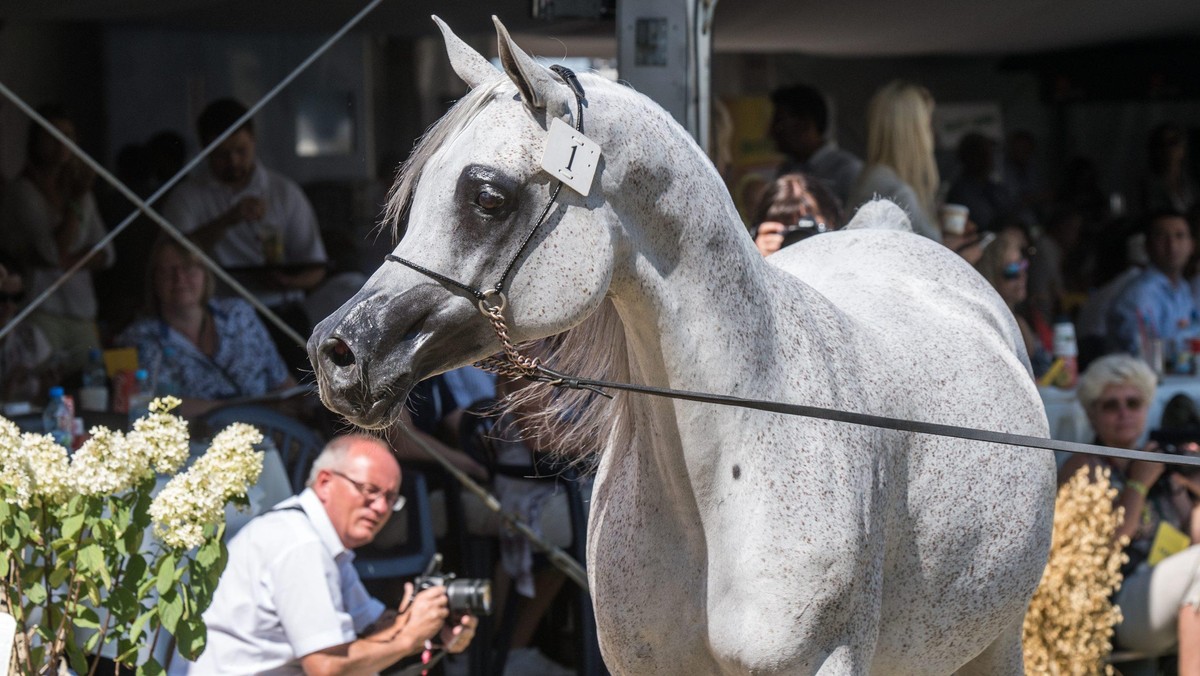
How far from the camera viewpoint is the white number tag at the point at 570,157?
1791 millimetres

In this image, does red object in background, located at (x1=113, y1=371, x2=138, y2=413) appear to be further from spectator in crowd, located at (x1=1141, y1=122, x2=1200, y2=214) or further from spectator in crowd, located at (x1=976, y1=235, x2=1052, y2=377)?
spectator in crowd, located at (x1=1141, y1=122, x2=1200, y2=214)

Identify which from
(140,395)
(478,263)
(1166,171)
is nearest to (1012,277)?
(1166,171)

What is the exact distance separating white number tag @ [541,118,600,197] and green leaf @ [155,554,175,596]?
3.99ft

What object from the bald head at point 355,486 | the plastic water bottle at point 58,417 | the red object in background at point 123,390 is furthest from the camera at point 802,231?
the plastic water bottle at point 58,417

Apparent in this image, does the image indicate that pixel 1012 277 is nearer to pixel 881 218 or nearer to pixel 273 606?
pixel 881 218

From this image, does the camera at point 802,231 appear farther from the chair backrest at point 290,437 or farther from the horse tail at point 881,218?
the chair backrest at point 290,437

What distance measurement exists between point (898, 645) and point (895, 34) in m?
3.39

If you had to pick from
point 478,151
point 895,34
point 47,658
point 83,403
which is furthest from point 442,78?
point 478,151

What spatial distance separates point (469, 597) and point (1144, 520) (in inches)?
98.2

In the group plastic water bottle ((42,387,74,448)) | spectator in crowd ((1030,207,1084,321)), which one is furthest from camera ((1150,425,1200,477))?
plastic water bottle ((42,387,74,448))

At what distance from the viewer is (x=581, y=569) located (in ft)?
13.2

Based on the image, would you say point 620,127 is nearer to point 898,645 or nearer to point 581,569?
point 898,645

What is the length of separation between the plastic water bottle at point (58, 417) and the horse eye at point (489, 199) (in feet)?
8.42

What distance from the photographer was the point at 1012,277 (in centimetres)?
542
